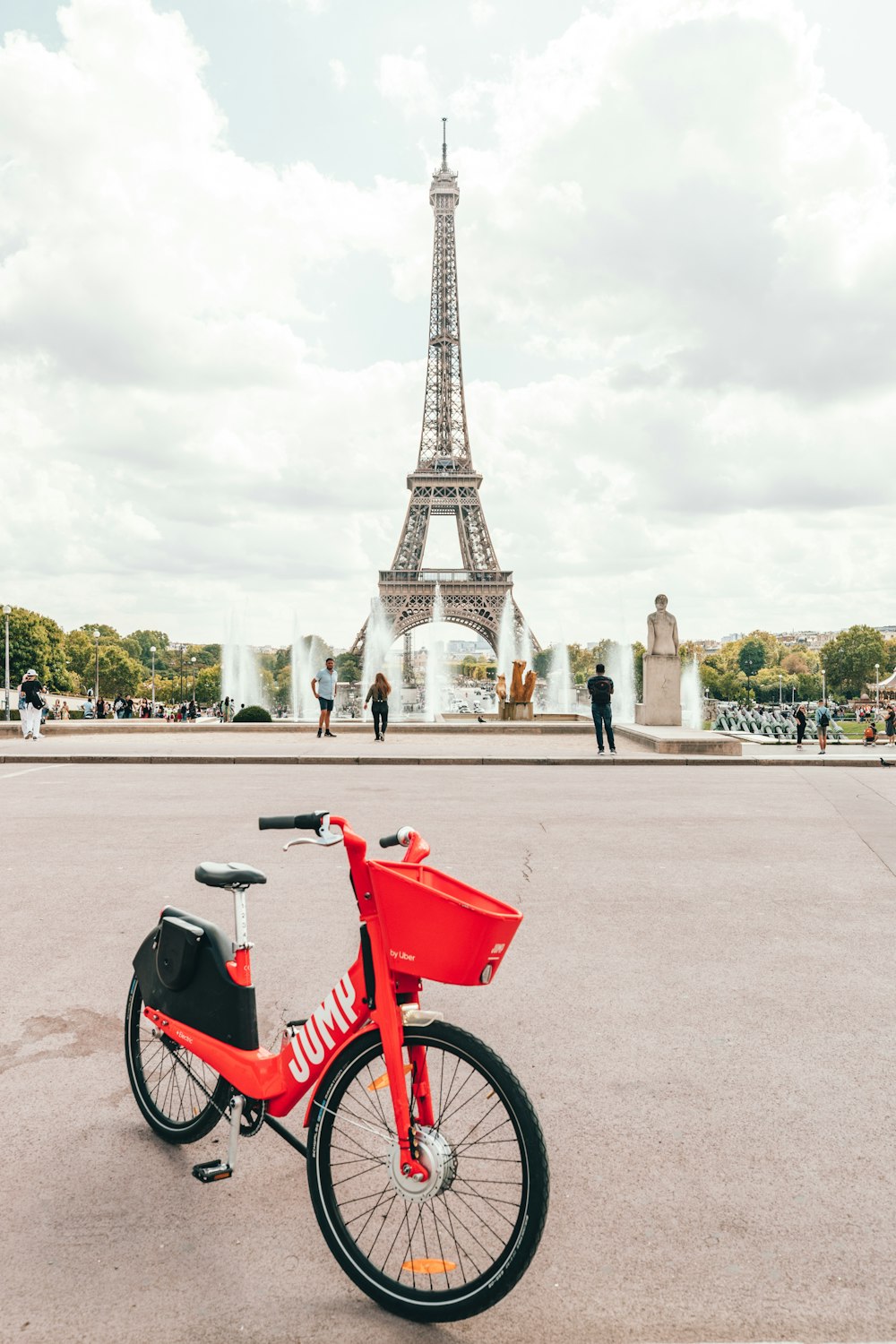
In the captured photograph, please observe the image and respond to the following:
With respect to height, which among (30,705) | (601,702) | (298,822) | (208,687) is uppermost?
(208,687)

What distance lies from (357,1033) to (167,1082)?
4.19 feet

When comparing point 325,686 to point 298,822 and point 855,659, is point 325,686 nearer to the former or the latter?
point 298,822

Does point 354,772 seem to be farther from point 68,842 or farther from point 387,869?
point 387,869

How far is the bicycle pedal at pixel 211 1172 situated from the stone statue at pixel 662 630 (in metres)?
21.3

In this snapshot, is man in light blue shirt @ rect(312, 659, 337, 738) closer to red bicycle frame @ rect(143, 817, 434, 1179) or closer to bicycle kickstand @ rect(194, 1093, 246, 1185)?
bicycle kickstand @ rect(194, 1093, 246, 1185)

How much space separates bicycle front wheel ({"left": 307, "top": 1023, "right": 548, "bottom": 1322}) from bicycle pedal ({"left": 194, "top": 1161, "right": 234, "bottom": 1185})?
1.20ft

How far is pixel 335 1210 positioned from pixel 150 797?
10.7 m

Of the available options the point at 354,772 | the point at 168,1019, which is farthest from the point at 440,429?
the point at 168,1019

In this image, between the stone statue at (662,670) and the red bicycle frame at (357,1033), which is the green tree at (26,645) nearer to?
the stone statue at (662,670)

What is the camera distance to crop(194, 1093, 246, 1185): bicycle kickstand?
308 centimetres

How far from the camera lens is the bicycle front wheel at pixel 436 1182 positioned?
253cm

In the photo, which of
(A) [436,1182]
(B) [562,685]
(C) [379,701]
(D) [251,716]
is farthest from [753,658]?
(A) [436,1182]

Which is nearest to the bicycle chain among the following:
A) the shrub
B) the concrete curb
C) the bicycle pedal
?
the bicycle pedal

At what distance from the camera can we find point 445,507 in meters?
70.6
